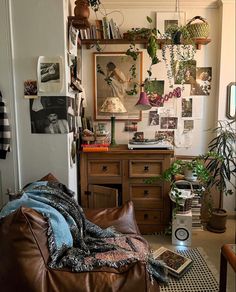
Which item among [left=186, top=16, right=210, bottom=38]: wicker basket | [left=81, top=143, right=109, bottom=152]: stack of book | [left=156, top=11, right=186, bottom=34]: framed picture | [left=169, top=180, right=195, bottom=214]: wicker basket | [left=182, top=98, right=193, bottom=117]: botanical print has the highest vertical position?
[left=156, top=11, right=186, bottom=34]: framed picture

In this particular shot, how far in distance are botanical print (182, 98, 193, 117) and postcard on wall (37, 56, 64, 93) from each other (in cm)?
160

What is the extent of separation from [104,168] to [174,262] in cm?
107

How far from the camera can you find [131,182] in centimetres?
267

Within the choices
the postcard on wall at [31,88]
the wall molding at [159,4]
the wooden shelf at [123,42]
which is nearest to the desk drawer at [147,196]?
the postcard on wall at [31,88]

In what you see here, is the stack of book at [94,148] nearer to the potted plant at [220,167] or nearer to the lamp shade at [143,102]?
the lamp shade at [143,102]

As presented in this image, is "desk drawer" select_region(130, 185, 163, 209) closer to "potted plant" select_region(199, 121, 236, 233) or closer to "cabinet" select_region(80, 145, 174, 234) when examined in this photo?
"cabinet" select_region(80, 145, 174, 234)

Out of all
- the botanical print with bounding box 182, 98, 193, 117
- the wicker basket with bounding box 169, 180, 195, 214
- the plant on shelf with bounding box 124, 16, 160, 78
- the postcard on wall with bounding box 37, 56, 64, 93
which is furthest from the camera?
the botanical print with bounding box 182, 98, 193, 117

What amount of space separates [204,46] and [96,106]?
55.5 inches

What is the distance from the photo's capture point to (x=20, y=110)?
2107 millimetres

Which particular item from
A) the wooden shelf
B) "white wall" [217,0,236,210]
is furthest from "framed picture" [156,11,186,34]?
"white wall" [217,0,236,210]

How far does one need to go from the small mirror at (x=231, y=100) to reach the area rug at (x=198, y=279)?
1590mm

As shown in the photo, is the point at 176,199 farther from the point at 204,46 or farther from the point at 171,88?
the point at 204,46

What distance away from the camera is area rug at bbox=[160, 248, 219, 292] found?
1.93 m

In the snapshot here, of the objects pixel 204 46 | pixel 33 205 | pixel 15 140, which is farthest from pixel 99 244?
pixel 204 46
